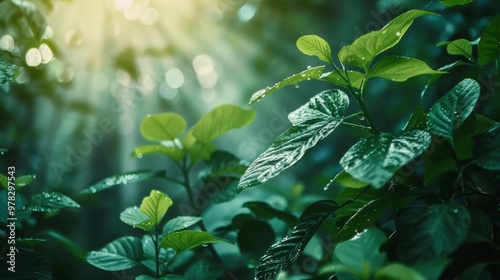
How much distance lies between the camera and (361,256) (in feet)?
1.70

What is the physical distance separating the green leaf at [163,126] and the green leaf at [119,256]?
28 cm

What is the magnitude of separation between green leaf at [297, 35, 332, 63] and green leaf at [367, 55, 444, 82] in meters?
0.09

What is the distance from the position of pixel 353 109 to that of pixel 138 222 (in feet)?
3.73

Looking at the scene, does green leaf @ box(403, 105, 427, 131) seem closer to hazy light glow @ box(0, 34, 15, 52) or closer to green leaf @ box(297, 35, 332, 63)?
green leaf @ box(297, 35, 332, 63)

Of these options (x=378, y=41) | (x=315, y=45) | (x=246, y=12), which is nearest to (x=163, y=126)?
(x=315, y=45)

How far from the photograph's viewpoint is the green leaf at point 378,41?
0.66 metres

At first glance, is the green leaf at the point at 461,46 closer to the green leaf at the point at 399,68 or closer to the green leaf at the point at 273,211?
Answer: the green leaf at the point at 399,68

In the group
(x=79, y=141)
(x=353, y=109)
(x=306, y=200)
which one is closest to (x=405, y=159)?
(x=306, y=200)

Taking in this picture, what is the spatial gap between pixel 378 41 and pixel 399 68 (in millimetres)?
69

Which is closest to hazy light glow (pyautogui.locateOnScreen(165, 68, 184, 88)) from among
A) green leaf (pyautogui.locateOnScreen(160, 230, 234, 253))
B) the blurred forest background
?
the blurred forest background

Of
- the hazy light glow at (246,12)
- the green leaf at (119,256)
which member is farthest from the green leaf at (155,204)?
the hazy light glow at (246,12)

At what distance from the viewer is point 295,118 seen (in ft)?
2.45

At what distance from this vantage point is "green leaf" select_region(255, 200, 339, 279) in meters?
0.69

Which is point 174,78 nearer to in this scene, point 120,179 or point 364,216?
point 120,179
